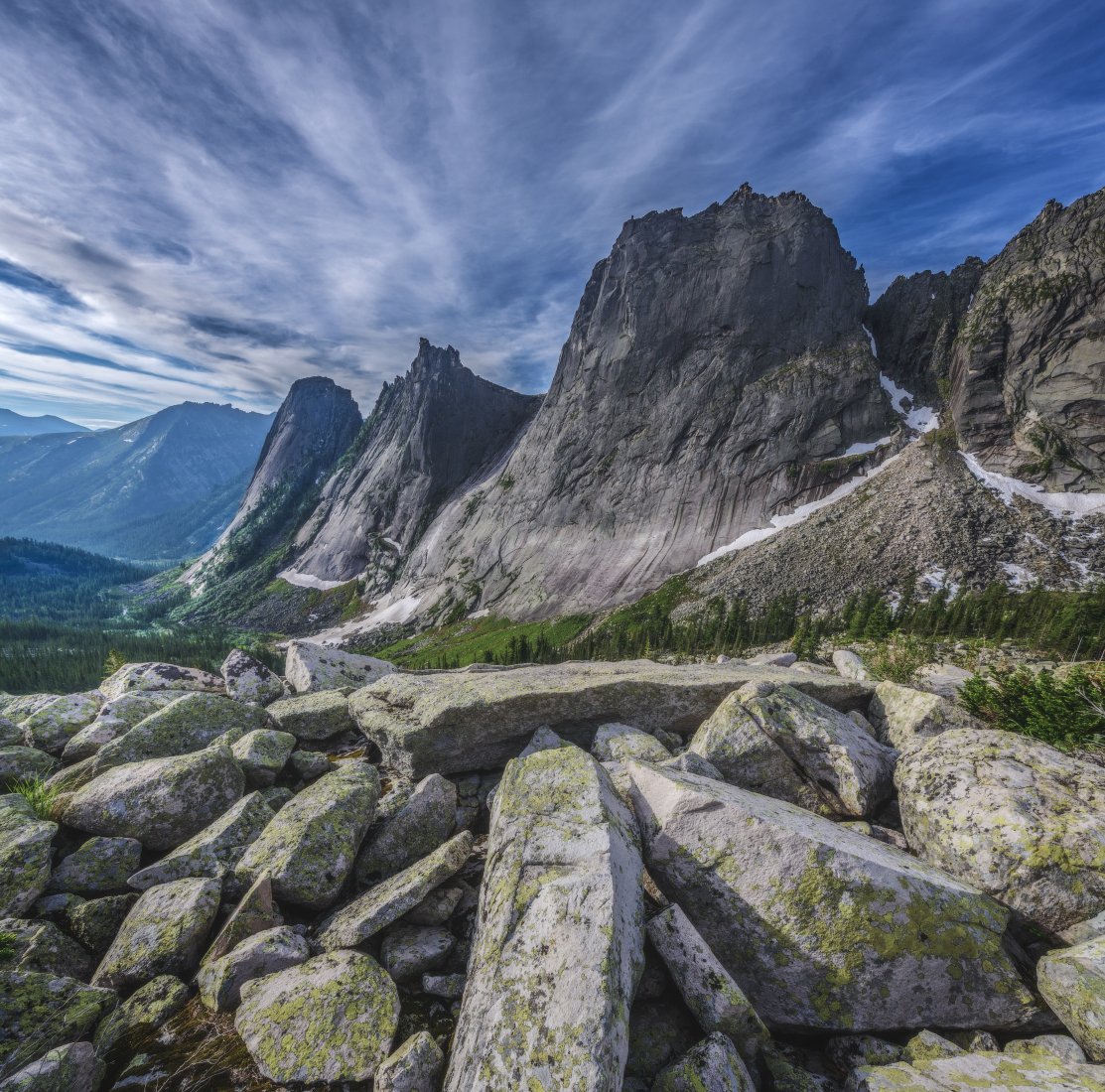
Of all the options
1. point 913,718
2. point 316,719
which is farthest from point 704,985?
point 316,719

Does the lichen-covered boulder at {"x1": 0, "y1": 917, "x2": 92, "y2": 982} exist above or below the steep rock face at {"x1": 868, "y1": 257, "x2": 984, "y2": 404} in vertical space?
below

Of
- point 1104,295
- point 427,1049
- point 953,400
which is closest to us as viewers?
point 427,1049

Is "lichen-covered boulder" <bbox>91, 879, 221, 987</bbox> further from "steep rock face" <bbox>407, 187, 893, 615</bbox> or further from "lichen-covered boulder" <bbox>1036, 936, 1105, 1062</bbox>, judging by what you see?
"steep rock face" <bbox>407, 187, 893, 615</bbox>

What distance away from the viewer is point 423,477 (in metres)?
196

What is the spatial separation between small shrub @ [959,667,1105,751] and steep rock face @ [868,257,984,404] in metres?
150

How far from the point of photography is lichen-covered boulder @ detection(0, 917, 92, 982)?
575 centimetres

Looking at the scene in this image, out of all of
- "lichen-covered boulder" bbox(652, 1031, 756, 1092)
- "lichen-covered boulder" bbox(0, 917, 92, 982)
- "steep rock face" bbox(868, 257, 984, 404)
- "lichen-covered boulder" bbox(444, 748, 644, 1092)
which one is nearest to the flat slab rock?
"lichen-covered boulder" bbox(444, 748, 644, 1092)

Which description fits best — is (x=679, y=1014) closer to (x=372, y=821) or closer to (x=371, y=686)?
(x=372, y=821)

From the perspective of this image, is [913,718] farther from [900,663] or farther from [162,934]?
[162,934]

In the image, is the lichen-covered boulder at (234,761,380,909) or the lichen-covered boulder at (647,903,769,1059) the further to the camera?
the lichen-covered boulder at (234,761,380,909)

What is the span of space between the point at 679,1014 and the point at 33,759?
1387 cm

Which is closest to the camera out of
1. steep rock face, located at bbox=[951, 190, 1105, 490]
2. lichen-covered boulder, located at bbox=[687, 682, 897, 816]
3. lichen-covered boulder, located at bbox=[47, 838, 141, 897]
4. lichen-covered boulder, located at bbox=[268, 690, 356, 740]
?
lichen-covered boulder, located at bbox=[47, 838, 141, 897]

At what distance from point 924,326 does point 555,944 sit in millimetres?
177127

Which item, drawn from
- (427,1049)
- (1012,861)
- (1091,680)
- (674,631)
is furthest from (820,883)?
(674,631)
